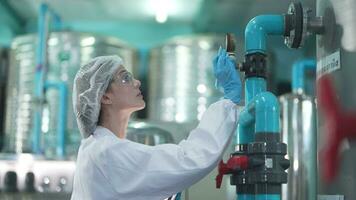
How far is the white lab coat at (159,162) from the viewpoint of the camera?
4.67 ft

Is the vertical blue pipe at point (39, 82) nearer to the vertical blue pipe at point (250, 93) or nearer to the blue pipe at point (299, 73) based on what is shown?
the blue pipe at point (299, 73)

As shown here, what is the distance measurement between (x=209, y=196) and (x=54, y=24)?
245 cm

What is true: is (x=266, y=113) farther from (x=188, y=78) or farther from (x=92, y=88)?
(x=188, y=78)

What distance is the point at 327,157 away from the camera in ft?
5.06

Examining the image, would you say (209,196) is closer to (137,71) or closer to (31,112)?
(31,112)

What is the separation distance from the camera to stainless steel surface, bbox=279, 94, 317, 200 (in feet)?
10.8

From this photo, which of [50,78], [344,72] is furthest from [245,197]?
[50,78]

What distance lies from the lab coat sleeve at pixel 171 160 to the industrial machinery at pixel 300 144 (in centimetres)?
195

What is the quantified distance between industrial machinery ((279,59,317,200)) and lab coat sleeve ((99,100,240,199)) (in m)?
1.95

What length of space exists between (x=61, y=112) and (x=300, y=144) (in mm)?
1565

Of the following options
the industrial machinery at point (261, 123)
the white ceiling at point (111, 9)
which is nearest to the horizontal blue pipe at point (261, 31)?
the industrial machinery at point (261, 123)

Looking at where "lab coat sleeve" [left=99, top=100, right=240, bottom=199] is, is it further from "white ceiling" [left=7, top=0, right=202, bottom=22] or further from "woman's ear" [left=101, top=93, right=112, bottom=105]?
"white ceiling" [left=7, top=0, right=202, bottom=22]

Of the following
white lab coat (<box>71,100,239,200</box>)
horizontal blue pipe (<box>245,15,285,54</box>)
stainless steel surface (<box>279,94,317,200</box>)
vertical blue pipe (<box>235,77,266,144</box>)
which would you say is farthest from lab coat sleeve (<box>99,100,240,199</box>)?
stainless steel surface (<box>279,94,317,200</box>)

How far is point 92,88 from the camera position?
170 cm
